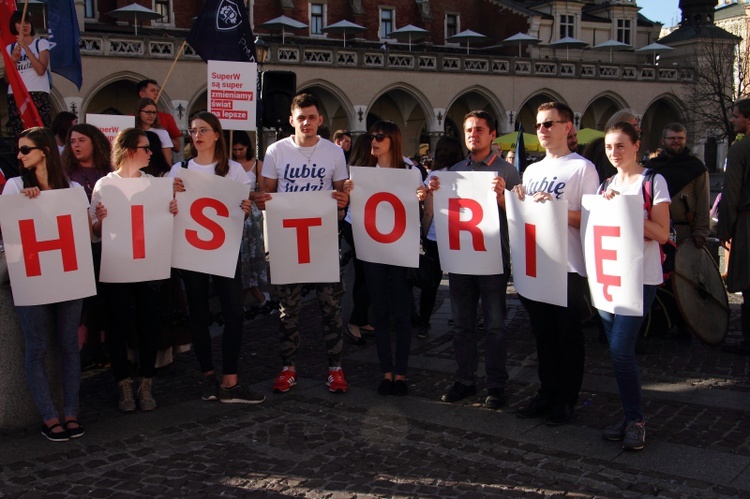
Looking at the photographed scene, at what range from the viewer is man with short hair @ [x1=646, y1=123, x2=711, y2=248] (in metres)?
7.49

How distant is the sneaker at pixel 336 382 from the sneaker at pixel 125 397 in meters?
1.42

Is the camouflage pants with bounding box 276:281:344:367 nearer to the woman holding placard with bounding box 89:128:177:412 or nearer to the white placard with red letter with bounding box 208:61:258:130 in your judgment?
the woman holding placard with bounding box 89:128:177:412

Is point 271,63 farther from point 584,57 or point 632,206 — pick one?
point 632,206

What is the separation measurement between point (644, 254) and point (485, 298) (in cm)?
125

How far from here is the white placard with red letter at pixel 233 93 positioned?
843 centimetres

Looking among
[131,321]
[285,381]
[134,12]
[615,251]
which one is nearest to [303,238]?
[285,381]

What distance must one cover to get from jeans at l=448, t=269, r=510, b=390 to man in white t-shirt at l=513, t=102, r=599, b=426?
0.98 ft

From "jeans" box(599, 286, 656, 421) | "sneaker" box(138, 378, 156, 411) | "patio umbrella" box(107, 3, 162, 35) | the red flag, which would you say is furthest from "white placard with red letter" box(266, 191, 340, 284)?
"patio umbrella" box(107, 3, 162, 35)

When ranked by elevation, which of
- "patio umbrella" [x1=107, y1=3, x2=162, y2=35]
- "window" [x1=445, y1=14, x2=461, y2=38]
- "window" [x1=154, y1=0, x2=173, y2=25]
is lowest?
"patio umbrella" [x1=107, y1=3, x2=162, y2=35]

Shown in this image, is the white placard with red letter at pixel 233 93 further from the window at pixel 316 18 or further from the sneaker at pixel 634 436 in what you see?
the window at pixel 316 18

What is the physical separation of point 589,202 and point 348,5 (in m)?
45.6

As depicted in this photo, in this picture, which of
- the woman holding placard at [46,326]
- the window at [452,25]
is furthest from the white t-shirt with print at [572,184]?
the window at [452,25]

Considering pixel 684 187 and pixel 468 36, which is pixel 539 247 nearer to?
pixel 684 187

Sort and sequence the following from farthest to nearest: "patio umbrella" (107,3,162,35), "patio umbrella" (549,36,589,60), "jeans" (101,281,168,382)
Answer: "patio umbrella" (549,36,589,60)
"patio umbrella" (107,3,162,35)
"jeans" (101,281,168,382)
